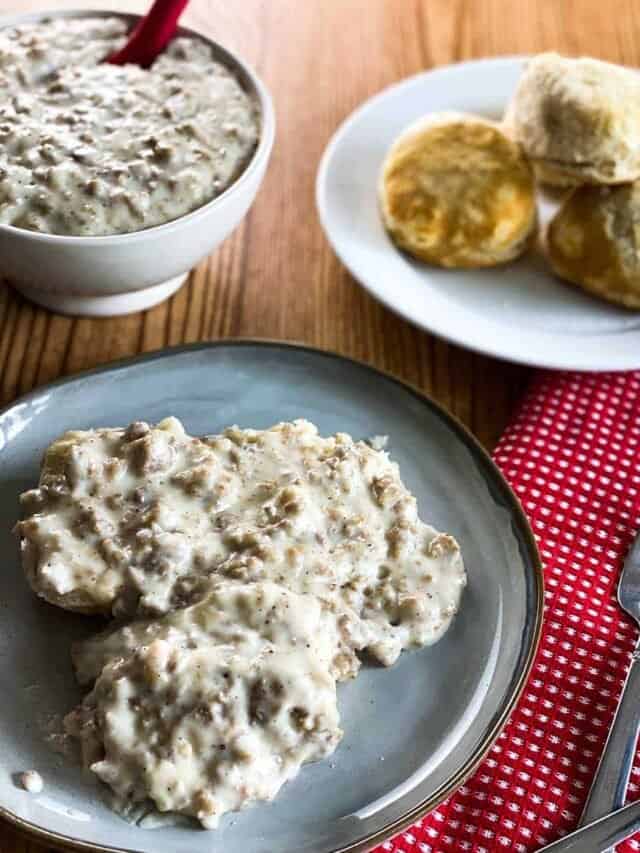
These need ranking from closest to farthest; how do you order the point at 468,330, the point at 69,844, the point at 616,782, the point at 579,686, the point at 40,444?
the point at 69,844 < the point at 616,782 < the point at 579,686 < the point at 40,444 < the point at 468,330

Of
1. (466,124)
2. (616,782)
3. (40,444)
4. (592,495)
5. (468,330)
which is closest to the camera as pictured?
(616,782)

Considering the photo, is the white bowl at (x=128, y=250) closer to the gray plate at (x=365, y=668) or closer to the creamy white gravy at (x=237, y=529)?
the gray plate at (x=365, y=668)

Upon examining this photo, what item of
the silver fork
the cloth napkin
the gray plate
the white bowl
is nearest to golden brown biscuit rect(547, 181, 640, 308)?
the cloth napkin

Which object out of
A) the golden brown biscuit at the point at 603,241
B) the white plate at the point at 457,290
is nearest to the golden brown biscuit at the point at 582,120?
the golden brown biscuit at the point at 603,241

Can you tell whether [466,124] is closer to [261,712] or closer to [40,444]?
[40,444]

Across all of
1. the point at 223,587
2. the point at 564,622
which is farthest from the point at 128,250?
the point at 564,622

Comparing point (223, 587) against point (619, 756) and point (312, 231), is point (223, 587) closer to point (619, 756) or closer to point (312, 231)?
point (619, 756)

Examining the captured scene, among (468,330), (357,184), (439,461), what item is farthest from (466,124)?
(439,461)
